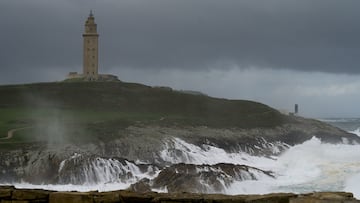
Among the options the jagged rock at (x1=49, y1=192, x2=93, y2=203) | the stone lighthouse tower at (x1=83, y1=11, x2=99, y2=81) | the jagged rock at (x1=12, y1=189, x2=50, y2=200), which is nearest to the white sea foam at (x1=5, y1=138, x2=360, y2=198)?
the jagged rock at (x1=49, y1=192, x2=93, y2=203)

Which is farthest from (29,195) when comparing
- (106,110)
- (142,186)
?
(106,110)

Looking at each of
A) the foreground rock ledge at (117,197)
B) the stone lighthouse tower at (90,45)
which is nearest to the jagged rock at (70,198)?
the foreground rock ledge at (117,197)

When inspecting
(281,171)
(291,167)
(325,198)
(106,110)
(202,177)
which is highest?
(106,110)

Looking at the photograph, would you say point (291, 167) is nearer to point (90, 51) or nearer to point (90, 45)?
point (90, 51)

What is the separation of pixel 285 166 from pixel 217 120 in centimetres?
2881

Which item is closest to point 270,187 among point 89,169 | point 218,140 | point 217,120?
point 89,169

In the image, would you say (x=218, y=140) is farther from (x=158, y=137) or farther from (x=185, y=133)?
(x=158, y=137)

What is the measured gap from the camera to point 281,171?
123 ft

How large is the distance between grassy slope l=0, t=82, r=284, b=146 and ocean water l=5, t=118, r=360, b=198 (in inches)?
319

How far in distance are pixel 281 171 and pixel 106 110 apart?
37020 mm

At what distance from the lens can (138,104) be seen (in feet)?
256

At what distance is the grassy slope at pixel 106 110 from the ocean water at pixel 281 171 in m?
8.09

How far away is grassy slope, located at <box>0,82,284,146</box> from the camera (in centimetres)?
5216

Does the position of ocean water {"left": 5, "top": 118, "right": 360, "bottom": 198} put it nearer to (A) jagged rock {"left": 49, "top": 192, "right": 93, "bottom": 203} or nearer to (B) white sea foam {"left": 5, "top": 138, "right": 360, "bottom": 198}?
(B) white sea foam {"left": 5, "top": 138, "right": 360, "bottom": 198}
